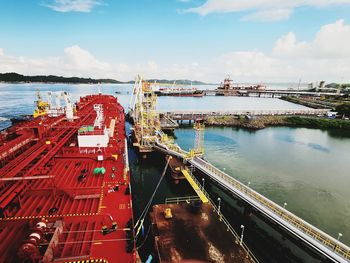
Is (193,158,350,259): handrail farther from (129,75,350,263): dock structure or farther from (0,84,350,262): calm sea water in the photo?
(0,84,350,262): calm sea water

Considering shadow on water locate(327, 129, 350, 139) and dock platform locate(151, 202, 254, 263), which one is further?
shadow on water locate(327, 129, 350, 139)

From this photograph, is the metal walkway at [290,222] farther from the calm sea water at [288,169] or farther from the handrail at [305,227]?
the calm sea water at [288,169]

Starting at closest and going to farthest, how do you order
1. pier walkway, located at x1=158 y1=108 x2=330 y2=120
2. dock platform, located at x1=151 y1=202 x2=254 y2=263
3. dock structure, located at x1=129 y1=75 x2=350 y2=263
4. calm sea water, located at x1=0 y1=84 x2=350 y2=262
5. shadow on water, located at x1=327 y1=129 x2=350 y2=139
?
1. dock platform, located at x1=151 y1=202 x2=254 y2=263
2. dock structure, located at x1=129 y1=75 x2=350 y2=263
3. calm sea water, located at x1=0 y1=84 x2=350 y2=262
4. shadow on water, located at x1=327 y1=129 x2=350 y2=139
5. pier walkway, located at x1=158 y1=108 x2=330 y2=120

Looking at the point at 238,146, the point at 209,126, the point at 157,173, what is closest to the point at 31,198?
the point at 157,173

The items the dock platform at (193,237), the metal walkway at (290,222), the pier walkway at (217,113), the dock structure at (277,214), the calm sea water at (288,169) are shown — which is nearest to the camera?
the dock platform at (193,237)

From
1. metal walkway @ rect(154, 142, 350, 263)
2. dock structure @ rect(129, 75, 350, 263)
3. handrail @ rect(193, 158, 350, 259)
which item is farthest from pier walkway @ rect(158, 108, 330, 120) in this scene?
handrail @ rect(193, 158, 350, 259)

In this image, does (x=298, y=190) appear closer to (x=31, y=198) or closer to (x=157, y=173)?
(x=157, y=173)

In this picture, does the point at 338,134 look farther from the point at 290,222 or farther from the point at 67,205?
the point at 67,205

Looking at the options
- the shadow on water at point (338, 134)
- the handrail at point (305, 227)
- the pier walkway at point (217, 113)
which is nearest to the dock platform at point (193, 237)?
the handrail at point (305, 227)
